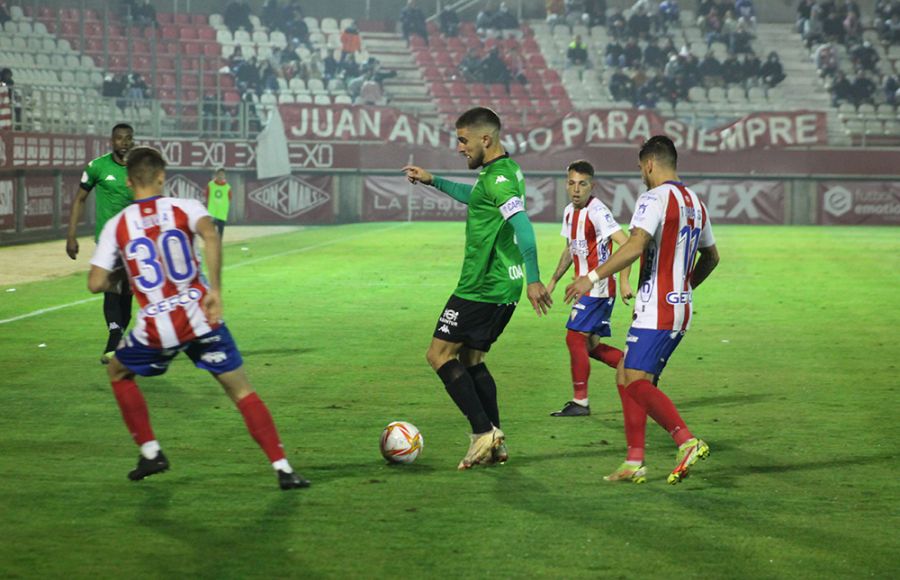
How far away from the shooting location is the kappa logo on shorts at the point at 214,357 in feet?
22.5

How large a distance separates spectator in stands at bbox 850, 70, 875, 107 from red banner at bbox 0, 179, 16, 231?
30719 millimetres

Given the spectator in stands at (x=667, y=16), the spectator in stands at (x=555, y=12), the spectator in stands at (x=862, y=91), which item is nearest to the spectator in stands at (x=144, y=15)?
the spectator in stands at (x=555, y=12)

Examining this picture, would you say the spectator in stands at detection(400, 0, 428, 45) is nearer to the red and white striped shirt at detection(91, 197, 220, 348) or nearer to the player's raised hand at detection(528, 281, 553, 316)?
the player's raised hand at detection(528, 281, 553, 316)

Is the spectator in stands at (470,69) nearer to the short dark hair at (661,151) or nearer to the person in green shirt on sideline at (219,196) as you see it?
the person in green shirt on sideline at (219,196)

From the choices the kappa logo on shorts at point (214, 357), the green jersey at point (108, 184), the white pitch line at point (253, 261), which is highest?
the green jersey at point (108, 184)

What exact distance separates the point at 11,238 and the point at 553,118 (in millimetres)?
20523

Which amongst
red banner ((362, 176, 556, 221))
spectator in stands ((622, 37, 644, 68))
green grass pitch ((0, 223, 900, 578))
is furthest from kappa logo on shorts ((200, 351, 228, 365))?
spectator in stands ((622, 37, 644, 68))

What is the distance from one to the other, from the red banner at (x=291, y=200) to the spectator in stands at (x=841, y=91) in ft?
62.7

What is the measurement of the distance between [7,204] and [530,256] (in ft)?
79.0

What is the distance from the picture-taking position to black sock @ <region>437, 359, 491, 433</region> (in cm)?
765

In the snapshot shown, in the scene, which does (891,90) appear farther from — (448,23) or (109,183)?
(109,183)

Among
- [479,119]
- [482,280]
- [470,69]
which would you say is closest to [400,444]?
[482,280]

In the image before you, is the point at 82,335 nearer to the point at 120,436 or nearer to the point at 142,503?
the point at 120,436

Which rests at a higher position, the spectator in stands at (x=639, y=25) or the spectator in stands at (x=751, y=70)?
the spectator in stands at (x=639, y=25)
